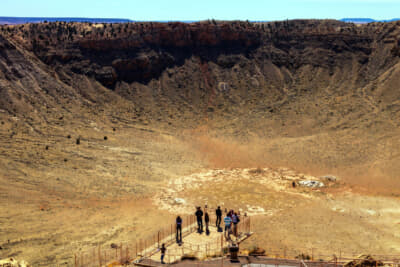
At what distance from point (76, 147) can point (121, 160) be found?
13.5 ft

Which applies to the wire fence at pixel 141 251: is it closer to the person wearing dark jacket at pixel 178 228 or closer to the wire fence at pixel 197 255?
the wire fence at pixel 197 255

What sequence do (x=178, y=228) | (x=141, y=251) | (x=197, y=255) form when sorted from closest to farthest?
(x=197, y=255) < (x=141, y=251) < (x=178, y=228)

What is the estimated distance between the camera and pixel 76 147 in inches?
1425

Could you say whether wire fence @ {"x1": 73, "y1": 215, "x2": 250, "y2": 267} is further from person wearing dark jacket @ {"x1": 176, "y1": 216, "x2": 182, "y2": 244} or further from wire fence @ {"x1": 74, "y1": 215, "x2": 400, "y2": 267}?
person wearing dark jacket @ {"x1": 176, "y1": 216, "x2": 182, "y2": 244}

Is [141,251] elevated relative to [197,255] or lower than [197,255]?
elevated

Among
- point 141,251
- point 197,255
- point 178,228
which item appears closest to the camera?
point 197,255

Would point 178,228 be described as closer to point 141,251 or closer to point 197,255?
point 141,251

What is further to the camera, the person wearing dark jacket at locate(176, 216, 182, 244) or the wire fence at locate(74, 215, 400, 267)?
the person wearing dark jacket at locate(176, 216, 182, 244)

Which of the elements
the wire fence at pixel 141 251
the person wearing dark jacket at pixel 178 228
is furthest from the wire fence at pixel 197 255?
the person wearing dark jacket at pixel 178 228

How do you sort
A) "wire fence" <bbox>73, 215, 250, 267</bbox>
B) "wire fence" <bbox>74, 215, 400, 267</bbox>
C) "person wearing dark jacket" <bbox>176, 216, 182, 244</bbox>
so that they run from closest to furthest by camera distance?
"wire fence" <bbox>74, 215, 400, 267</bbox> → "wire fence" <bbox>73, 215, 250, 267</bbox> → "person wearing dark jacket" <bbox>176, 216, 182, 244</bbox>

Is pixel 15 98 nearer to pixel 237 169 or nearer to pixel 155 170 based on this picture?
pixel 155 170

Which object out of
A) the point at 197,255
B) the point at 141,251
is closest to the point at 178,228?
the point at 141,251

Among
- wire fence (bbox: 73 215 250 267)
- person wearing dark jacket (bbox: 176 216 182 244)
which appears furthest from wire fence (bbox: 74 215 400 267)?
person wearing dark jacket (bbox: 176 216 182 244)

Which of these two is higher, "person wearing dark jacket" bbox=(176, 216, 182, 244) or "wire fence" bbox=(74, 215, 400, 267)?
"person wearing dark jacket" bbox=(176, 216, 182, 244)
